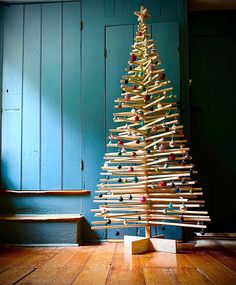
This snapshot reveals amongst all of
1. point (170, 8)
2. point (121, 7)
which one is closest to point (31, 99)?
point (121, 7)

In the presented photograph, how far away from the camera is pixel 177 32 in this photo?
2686 mm

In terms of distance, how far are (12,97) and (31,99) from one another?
0.59ft

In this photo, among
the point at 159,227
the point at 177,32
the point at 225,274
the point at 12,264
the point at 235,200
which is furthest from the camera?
the point at 235,200

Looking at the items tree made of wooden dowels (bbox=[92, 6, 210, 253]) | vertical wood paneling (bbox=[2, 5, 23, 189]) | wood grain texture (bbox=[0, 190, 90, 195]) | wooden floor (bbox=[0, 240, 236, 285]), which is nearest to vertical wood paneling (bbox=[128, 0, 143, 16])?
tree made of wooden dowels (bbox=[92, 6, 210, 253])

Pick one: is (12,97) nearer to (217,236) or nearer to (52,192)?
(52,192)

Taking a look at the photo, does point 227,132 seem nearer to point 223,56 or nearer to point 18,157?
point 223,56

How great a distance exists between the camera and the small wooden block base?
2.10 meters

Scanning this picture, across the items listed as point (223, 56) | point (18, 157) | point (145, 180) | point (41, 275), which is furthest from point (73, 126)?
point (223, 56)

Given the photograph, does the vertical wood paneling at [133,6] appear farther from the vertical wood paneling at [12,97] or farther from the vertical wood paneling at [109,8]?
the vertical wood paneling at [12,97]

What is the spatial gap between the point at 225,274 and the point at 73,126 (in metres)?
1.68

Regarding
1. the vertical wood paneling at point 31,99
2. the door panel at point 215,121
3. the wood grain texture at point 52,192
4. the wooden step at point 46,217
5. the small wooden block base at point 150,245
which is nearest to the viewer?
the small wooden block base at point 150,245

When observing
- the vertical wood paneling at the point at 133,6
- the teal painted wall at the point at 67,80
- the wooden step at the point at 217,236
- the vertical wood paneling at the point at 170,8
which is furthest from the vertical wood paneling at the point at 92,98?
the wooden step at the point at 217,236

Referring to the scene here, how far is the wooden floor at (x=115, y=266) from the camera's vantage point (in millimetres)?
1506

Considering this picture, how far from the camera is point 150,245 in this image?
86.5 inches
